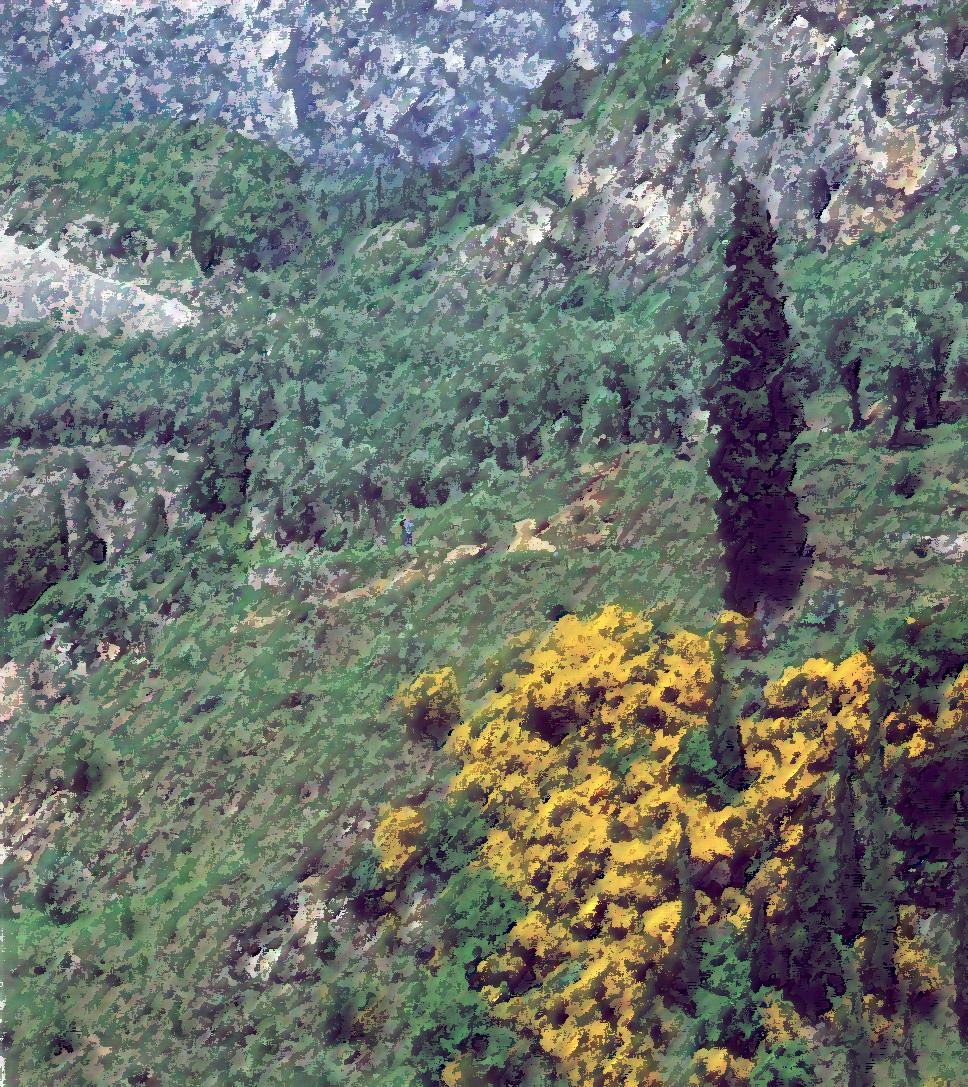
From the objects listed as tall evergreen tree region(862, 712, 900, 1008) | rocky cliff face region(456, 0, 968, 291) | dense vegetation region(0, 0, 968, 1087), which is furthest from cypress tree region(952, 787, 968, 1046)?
rocky cliff face region(456, 0, 968, 291)

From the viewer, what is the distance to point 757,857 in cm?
1633

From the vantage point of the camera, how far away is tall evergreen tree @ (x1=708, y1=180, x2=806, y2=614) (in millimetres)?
18719

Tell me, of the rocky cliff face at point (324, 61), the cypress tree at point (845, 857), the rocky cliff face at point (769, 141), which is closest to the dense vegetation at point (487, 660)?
the cypress tree at point (845, 857)

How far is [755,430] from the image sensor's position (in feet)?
63.1

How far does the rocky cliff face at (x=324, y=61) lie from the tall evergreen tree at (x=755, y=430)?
6.08 metres

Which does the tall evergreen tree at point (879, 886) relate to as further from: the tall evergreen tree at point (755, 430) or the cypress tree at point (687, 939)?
the tall evergreen tree at point (755, 430)

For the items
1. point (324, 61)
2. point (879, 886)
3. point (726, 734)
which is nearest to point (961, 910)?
point (879, 886)

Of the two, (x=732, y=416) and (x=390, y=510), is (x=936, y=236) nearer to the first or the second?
(x=732, y=416)

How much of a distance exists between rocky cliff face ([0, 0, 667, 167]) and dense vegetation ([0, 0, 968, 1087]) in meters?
0.80

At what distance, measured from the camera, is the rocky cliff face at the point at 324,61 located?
23359 millimetres

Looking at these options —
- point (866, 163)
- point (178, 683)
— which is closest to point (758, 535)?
point (866, 163)

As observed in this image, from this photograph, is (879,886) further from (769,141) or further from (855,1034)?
(769,141)

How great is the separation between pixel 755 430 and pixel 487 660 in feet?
17.8

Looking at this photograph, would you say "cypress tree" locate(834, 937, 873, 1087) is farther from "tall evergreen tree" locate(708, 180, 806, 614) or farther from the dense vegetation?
"tall evergreen tree" locate(708, 180, 806, 614)
